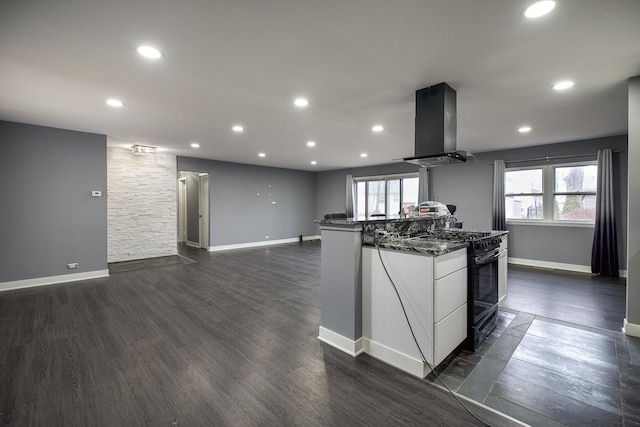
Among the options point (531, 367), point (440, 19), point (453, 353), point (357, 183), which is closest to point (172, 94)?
point (440, 19)

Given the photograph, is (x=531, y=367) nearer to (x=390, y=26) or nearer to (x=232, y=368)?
(x=232, y=368)

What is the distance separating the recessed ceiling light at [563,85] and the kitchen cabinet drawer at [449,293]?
2253 mm

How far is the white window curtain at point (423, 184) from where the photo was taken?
7273mm

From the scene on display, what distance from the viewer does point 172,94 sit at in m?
3.13

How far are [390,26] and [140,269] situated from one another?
19.6 feet

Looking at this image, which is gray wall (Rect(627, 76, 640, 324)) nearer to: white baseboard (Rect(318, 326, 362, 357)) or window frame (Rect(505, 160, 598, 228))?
white baseboard (Rect(318, 326, 362, 357))

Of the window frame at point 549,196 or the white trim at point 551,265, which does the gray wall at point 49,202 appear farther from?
the window frame at point 549,196

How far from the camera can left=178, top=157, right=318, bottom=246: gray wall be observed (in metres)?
7.78

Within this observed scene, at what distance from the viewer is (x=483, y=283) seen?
2656 millimetres

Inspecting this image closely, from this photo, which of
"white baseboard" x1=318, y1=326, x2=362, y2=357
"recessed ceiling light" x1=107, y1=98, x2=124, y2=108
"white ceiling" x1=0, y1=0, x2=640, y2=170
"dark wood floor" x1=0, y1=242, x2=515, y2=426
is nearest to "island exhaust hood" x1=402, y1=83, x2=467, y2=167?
"white ceiling" x1=0, y1=0, x2=640, y2=170

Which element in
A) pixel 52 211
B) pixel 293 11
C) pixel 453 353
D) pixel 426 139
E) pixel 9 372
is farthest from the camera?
pixel 52 211

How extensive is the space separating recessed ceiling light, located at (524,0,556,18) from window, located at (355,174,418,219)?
20.1 ft

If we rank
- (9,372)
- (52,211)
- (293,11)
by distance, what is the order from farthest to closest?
(52,211) → (9,372) → (293,11)

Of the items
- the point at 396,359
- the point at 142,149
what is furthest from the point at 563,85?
the point at 142,149
